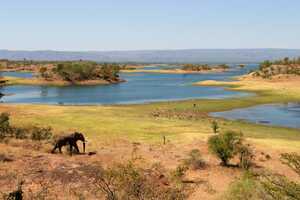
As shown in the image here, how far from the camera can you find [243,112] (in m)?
62.9

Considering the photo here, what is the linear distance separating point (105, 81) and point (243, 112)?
79885mm

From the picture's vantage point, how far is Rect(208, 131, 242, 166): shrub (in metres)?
26.5

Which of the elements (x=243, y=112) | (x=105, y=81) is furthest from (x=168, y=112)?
(x=105, y=81)

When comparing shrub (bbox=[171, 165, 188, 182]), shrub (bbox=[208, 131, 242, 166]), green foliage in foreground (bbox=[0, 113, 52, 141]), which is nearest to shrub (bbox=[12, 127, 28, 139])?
green foliage in foreground (bbox=[0, 113, 52, 141])

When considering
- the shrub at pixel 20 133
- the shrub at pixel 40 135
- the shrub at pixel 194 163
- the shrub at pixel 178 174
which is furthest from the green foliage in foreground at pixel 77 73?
the shrub at pixel 178 174

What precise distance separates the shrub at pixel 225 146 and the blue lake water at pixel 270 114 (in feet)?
84.8

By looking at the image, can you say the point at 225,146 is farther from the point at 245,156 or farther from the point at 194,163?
the point at 194,163

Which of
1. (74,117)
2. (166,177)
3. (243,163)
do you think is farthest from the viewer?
(74,117)

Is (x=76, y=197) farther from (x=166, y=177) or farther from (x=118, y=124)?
(x=118, y=124)

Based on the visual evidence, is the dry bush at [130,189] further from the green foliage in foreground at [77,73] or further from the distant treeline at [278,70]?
the green foliage in foreground at [77,73]

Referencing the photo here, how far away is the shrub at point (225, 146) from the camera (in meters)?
26.5

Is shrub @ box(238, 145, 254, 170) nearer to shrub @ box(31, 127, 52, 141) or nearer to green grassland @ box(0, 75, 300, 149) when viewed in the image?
green grassland @ box(0, 75, 300, 149)

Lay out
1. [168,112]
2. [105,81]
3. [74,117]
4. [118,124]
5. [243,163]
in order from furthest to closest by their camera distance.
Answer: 1. [105,81]
2. [168,112]
3. [74,117]
4. [118,124]
5. [243,163]

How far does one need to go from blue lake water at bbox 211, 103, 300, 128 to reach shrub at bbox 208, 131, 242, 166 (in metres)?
25.8
